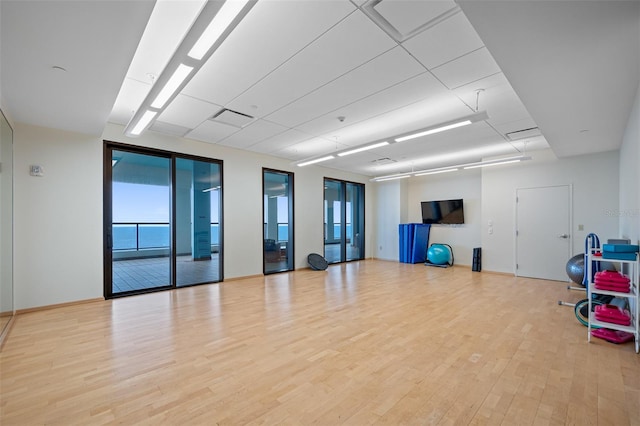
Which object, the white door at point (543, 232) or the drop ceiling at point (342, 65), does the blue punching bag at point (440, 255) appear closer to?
the white door at point (543, 232)

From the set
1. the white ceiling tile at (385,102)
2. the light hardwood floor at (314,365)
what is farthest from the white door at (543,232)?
the white ceiling tile at (385,102)

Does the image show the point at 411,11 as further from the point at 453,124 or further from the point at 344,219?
the point at 344,219

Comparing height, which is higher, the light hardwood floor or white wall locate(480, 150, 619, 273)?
white wall locate(480, 150, 619, 273)

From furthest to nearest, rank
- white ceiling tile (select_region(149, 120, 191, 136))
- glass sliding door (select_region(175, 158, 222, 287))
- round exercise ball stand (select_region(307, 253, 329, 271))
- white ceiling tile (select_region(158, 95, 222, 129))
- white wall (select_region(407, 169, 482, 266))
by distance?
white wall (select_region(407, 169, 482, 266)), round exercise ball stand (select_region(307, 253, 329, 271)), glass sliding door (select_region(175, 158, 222, 287)), white ceiling tile (select_region(149, 120, 191, 136)), white ceiling tile (select_region(158, 95, 222, 129))

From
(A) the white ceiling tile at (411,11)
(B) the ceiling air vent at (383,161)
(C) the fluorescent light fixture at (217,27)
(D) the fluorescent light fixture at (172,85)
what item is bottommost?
(D) the fluorescent light fixture at (172,85)

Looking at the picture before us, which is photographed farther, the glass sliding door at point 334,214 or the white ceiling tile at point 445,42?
the glass sliding door at point 334,214

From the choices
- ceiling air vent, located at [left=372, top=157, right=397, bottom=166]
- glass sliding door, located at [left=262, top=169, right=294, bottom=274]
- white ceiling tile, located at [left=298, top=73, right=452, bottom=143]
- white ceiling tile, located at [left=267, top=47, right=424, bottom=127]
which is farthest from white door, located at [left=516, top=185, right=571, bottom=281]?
glass sliding door, located at [left=262, top=169, right=294, bottom=274]

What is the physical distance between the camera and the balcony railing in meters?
8.82

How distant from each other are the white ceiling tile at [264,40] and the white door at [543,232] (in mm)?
6337

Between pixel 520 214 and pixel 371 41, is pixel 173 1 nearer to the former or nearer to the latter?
pixel 371 41

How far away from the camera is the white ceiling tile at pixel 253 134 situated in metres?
4.72

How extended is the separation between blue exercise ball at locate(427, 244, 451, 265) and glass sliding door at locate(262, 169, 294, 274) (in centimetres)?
398

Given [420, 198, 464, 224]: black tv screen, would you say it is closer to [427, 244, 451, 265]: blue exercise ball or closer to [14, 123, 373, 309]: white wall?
[427, 244, 451, 265]: blue exercise ball

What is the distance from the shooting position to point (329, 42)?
8.31 feet
